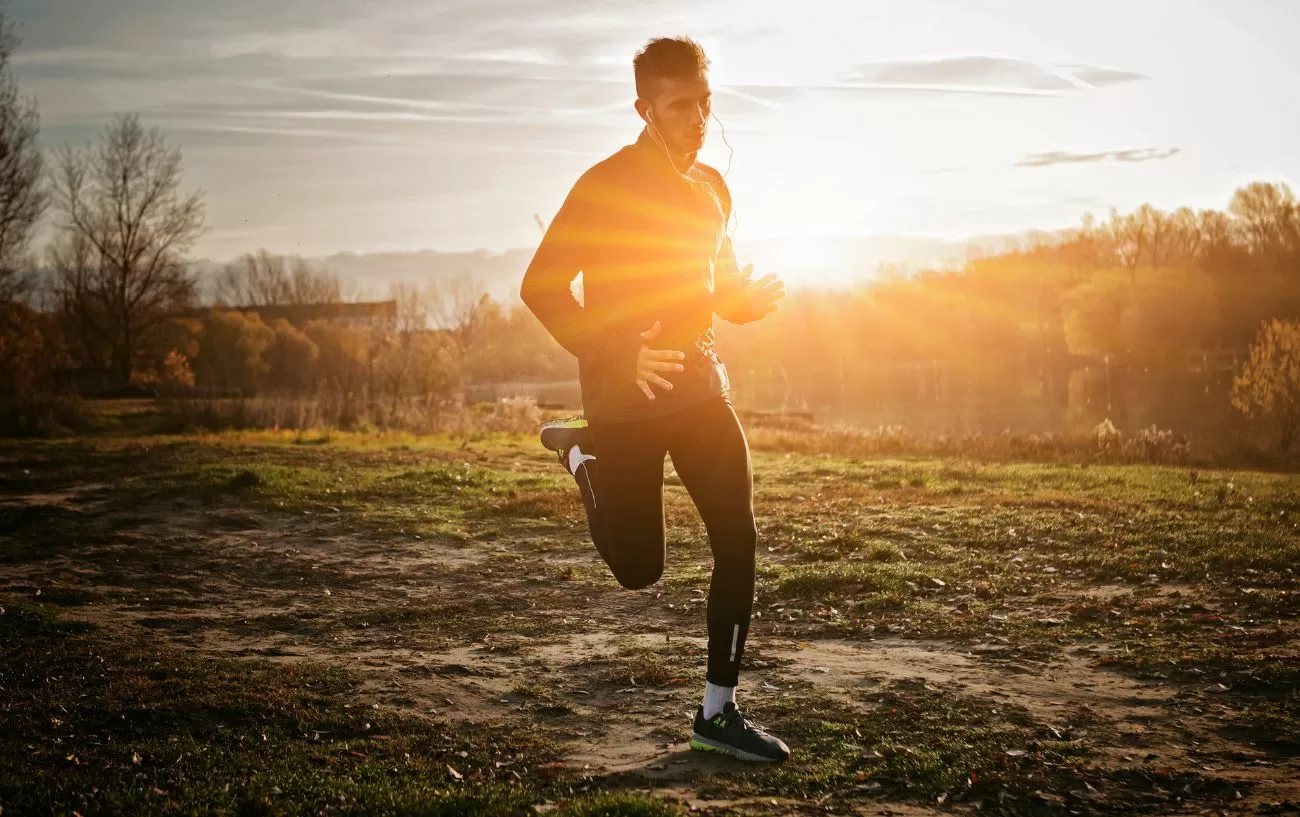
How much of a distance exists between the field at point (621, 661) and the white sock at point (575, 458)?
130 cm

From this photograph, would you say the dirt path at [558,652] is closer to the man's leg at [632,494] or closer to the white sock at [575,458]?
the man's leg at [632,494]

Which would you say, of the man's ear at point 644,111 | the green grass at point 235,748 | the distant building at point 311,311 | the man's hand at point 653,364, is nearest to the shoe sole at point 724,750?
the green grass at point 235,748

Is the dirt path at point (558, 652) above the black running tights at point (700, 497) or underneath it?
underneath

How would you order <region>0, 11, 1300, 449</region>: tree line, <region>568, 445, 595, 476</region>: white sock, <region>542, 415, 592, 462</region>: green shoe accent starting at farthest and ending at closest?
<region>0, 11, 1300, 449</region>: tree line, <region>542, 415, 592, 462</region>: green shoe accent, <region>568, 445, 595, 476</region>: white sock

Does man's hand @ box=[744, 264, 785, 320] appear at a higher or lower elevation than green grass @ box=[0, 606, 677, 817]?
higher

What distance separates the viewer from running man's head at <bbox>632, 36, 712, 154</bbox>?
4.38 metres

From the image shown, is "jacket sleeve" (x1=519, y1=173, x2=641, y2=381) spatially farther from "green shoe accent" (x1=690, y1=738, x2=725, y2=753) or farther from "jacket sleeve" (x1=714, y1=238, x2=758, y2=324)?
"green shoe accent" (x1=690, y1=738, x2=725, y2=753)

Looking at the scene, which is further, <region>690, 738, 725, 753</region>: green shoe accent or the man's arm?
<region>690, 738, 725, 753</region>: green shoe accent

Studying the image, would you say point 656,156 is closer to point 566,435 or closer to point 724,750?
point 566,435

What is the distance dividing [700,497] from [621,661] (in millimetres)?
2226

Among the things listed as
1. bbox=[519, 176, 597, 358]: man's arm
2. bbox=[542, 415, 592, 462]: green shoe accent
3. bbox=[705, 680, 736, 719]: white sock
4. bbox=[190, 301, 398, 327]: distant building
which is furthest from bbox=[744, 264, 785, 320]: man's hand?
bbox=[190, 301, 398, 327]: distant building

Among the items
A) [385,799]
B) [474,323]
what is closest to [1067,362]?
[474,323]

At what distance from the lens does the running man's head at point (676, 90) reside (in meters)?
4.38

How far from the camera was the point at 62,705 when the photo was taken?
16.8 ft
